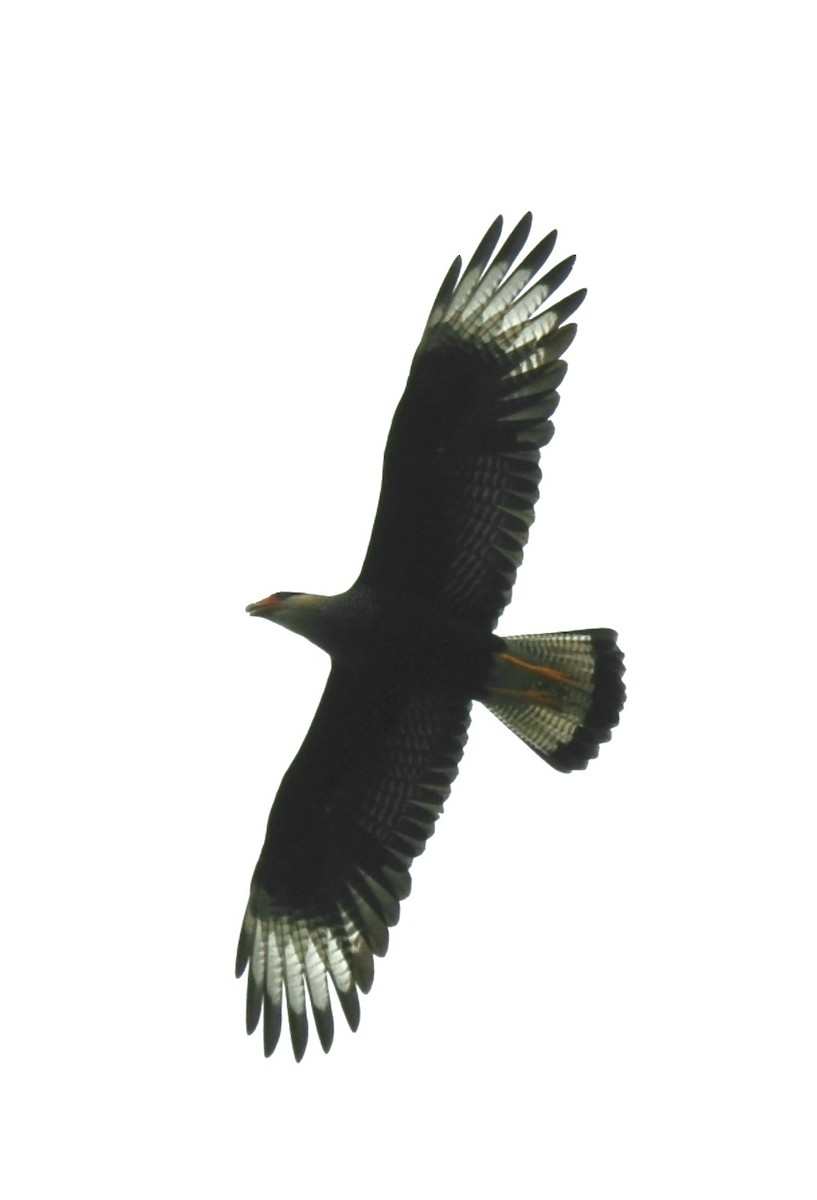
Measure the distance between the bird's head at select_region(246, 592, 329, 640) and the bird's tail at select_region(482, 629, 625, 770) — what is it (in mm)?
920

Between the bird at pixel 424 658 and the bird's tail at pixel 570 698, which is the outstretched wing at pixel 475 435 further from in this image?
the bird's tail at pixel 570 698

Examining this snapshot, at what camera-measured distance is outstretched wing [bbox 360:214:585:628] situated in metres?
9.59

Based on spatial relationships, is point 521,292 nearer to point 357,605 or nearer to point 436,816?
point 357,605

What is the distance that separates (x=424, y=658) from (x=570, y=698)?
86 cm

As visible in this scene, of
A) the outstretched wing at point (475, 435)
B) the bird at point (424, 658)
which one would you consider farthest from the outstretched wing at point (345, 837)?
the outstretched wing at point (475, 435)

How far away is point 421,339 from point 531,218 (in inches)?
28.4

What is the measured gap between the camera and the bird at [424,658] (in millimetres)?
9625

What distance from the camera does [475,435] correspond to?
960cm

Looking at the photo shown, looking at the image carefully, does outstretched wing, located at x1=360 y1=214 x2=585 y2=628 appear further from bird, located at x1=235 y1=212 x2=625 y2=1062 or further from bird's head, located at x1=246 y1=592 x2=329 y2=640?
bird's head, located at x1=246 y1=592 x2=329 y2=640

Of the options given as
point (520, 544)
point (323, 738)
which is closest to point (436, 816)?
point (323, 738)

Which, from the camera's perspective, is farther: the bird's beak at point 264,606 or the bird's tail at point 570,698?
the bird's tail at point 570,698

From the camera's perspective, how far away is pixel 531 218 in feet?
32.0

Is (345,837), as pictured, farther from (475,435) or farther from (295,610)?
(475,435)

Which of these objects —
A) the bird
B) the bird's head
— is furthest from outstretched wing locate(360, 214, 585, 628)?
the bird's head
